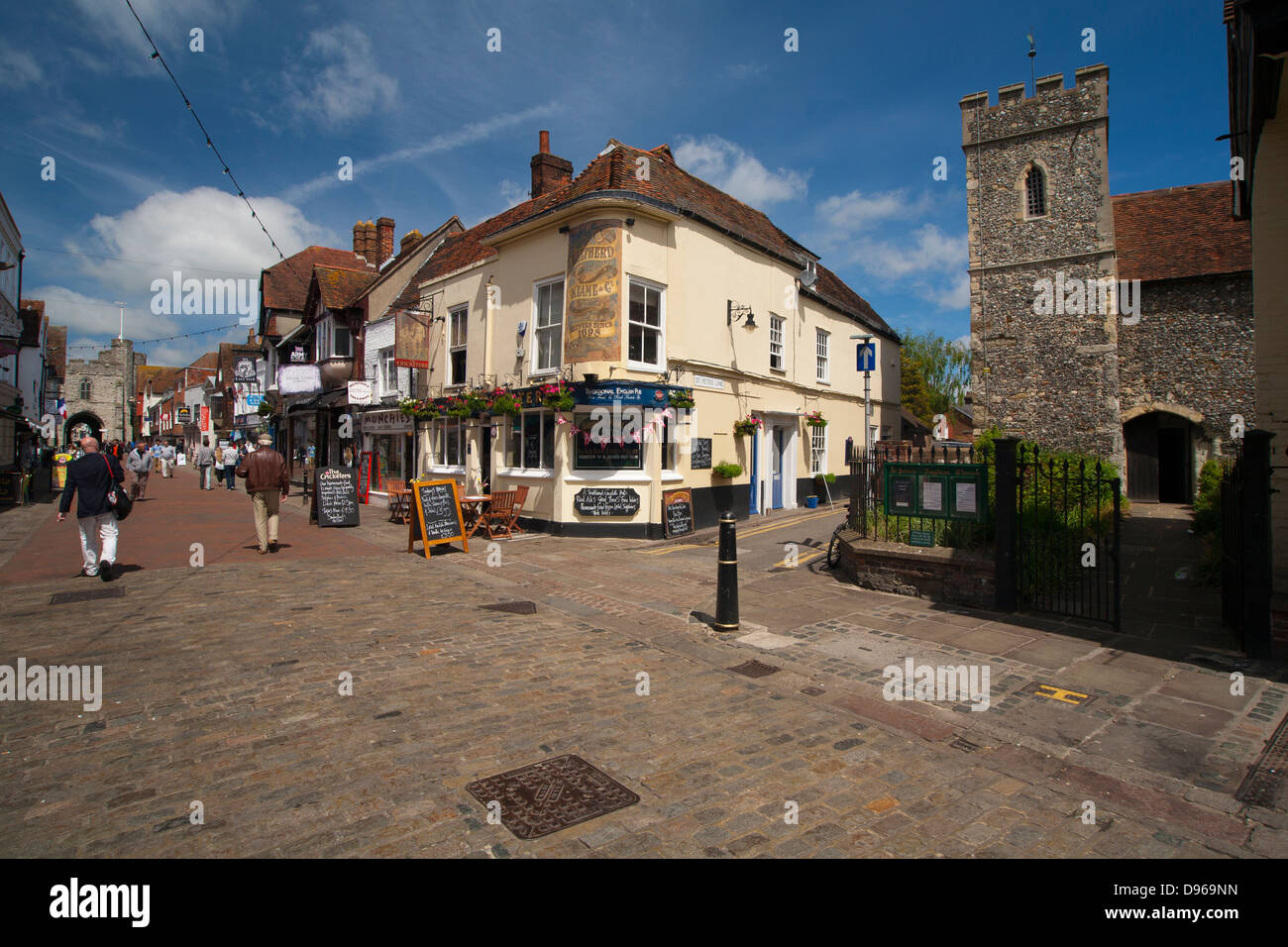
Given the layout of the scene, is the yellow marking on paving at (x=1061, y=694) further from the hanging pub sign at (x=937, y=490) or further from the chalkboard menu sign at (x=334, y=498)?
the chalkboard menu sign at (x=334, y=498)

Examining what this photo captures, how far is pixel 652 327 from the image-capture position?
14383mm

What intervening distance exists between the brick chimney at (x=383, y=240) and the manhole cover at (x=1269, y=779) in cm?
2971

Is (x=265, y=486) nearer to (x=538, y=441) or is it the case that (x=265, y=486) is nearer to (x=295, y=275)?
(x=538, y=441)

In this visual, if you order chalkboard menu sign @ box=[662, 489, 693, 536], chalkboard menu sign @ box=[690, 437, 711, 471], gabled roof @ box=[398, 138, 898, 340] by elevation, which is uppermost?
gabled roof @ box=[398, 138, 898, 340]

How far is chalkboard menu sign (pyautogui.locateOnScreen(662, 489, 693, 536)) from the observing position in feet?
46.0

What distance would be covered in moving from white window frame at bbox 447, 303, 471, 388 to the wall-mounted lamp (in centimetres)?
688

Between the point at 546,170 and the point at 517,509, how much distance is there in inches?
397

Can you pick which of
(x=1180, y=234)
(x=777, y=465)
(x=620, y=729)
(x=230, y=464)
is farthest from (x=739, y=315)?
(x=230, y=464)

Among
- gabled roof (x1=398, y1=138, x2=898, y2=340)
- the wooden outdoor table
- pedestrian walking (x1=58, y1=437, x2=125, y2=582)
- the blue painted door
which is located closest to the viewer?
pedestrian walking (x1=58, y1=437, x2=125, y2=582)

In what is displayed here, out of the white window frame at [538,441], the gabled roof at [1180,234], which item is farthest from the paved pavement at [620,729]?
the gabled roof at [1180,234]

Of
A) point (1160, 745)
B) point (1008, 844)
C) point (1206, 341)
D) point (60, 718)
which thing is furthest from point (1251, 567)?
point (1206, 341)

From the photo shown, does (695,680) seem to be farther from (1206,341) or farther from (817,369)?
(1206,341)

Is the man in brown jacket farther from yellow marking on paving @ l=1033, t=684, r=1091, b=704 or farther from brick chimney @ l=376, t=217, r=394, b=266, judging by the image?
brick chimney @ l=376, t=217, r=394, b=266

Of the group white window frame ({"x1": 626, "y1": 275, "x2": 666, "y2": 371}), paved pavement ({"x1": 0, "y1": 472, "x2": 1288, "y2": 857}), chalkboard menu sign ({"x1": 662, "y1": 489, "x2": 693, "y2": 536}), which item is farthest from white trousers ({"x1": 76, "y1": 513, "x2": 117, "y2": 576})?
chalkboard menu sign ({"x1": 662, "y1": 489, "x2": 693, "y2": 536})
